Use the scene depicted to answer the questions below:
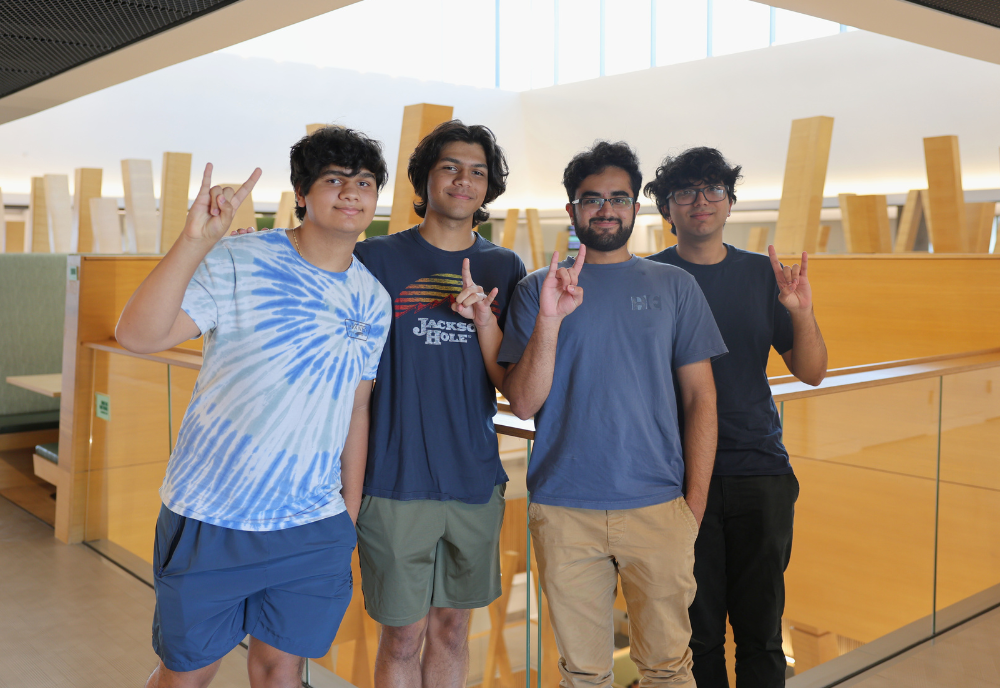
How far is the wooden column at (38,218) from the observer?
7.21m

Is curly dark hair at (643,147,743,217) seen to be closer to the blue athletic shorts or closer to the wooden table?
the blue athletic shorts

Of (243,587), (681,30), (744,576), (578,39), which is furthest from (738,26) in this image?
(243,587)

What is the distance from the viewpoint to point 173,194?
4906mm

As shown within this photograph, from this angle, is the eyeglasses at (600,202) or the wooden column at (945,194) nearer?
the eyeglasses at (600,202)

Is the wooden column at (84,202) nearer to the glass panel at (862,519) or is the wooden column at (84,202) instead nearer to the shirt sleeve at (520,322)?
the shirt sleeve at (520,322)

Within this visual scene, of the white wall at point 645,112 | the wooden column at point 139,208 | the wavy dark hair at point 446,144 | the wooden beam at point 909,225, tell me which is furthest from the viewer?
the white wall at point 645,112

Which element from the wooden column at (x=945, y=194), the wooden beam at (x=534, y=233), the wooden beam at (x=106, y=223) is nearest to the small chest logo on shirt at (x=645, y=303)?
the wooden column at (x=945, y=194)

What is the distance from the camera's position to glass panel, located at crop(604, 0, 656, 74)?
14953 mm

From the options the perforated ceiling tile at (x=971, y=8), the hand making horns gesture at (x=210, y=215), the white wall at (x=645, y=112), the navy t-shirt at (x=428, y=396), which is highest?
the white wall at (x=645, y=112)

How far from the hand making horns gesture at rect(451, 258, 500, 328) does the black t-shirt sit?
0.52m

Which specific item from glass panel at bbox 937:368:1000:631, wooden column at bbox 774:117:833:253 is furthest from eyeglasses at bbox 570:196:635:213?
wooden column at bbox 774:117:833:253

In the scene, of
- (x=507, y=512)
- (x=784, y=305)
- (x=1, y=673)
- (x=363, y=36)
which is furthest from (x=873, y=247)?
(x=363, y=36)

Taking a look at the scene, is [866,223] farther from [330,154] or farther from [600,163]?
[330,154]

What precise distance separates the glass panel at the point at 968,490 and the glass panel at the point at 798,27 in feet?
32.5
